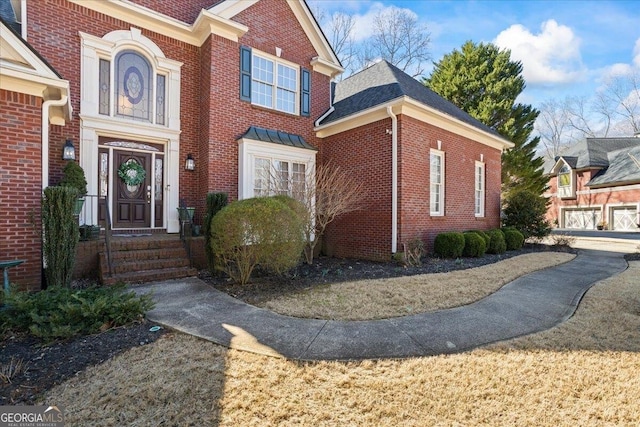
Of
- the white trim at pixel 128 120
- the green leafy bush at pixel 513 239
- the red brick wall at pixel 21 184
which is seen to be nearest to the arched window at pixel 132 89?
the white trim at pixel 128 120

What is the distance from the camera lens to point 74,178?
23.0 feet

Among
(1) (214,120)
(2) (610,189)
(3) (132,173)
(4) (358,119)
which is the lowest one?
(3) (132,173)

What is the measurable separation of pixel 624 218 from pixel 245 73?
3178 centimetres

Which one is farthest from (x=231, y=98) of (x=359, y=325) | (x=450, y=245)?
(x=450, y=245)

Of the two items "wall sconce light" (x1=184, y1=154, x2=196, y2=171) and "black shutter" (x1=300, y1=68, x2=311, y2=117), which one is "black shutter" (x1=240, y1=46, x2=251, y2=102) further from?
"wall sconce light" (x1=184, y1=154, x2=196, y2=171)

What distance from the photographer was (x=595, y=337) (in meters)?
4.03

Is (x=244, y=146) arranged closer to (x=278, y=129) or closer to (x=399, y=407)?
(x=278, y=129)

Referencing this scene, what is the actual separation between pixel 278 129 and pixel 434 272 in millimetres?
6286

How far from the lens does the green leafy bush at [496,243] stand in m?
11.3

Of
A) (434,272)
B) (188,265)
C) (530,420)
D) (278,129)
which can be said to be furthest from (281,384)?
(278,129)

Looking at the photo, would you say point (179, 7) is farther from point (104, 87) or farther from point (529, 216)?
point (529, 216)

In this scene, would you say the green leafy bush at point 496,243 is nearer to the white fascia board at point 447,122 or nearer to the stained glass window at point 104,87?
the white fascia board at point 447,122

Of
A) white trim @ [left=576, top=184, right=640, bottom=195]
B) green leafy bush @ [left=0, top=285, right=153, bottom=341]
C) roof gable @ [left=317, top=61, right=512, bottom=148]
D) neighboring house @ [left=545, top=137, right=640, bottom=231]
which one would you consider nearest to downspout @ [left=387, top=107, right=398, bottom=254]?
roof gable @ [left=317, top=61, right=512, bottom=148]

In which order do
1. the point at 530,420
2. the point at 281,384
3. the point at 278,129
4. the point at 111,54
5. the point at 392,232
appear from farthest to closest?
the point at 278,129 < the point at 392,232 < the point at 111,54 < the point at 281,384 < the point at 530,420
